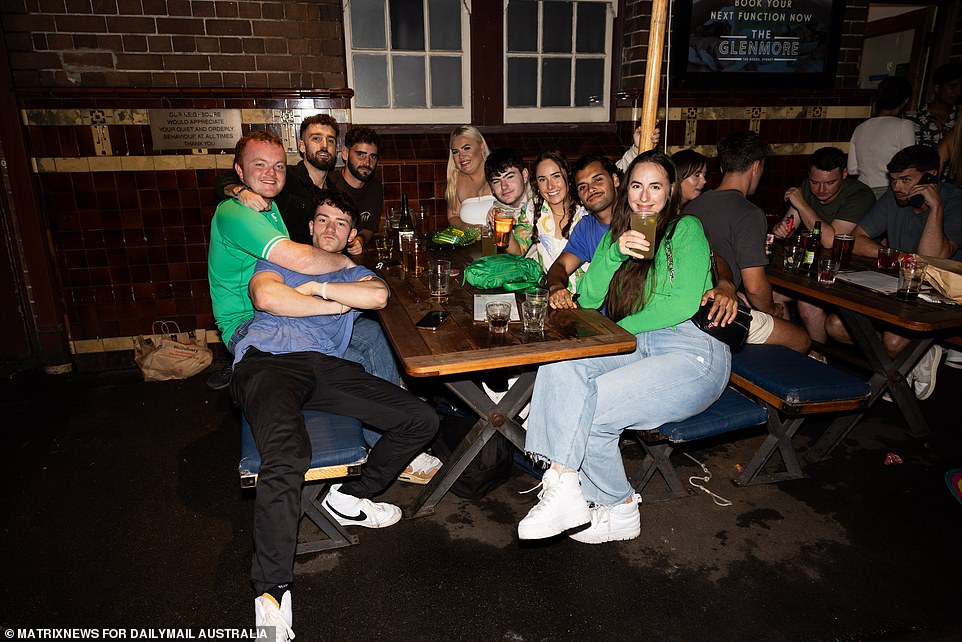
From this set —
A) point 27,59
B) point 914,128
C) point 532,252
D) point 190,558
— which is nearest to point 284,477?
point 190,558

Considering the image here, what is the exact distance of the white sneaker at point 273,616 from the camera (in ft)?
7.45

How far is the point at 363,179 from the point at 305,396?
8.35 ft

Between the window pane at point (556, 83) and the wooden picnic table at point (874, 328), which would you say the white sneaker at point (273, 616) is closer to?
the wooden picnic table at point (874, 328)

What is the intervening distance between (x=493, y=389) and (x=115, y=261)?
3.54 m

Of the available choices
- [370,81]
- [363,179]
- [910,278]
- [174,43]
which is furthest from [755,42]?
[174,43]

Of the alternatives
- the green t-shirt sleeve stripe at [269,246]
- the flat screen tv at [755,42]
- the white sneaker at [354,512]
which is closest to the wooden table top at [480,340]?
the green t-shirt sleeve stripe at [269,246]

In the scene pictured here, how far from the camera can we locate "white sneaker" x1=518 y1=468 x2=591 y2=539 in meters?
2.55

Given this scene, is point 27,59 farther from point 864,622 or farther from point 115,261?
point 864,622

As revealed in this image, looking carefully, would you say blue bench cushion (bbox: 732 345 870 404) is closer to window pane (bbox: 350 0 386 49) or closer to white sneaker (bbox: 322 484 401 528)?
white sneaker (bbox: 322 484 401 528)

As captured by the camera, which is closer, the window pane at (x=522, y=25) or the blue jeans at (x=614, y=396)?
the blue jeans at (x=614, y=396)

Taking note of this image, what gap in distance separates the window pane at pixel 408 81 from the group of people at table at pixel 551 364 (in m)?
2.42

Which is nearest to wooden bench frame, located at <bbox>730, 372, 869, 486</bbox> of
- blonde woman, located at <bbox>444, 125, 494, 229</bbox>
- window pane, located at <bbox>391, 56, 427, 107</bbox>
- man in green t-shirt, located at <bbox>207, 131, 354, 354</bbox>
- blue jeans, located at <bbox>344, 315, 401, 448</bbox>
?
blue jeans, located at <bbox>344, 315, 401, 448</bbox>

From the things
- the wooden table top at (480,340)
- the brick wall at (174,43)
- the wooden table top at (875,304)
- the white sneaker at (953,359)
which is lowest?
the white sneaker at (953,359)

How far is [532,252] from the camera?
3.87 m
